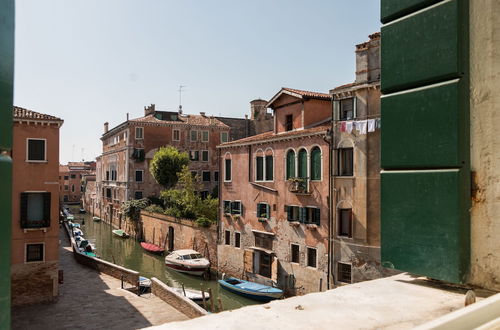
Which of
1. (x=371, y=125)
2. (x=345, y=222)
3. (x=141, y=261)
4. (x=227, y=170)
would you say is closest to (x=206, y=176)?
(x=141, y=261)

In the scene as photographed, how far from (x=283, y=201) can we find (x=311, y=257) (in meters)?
3.05

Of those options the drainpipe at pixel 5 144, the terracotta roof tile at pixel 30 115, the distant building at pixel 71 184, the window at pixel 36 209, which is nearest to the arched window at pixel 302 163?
the terracotta roof tile at pixel 30 115

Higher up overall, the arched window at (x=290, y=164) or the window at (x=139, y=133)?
the window at (x=139, y=133)

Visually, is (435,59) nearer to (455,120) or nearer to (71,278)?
(455,120)

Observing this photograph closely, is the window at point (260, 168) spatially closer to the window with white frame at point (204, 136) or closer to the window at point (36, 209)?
the window at point (36, 209)

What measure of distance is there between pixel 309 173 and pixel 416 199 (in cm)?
1583

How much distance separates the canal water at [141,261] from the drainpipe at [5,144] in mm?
17206

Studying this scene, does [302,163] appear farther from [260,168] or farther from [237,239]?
[237,239]

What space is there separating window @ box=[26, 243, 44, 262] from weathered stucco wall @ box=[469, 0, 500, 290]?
18704 millimetres

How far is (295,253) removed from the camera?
734 inches

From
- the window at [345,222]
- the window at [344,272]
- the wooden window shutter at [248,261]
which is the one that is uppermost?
the window at [345,222]

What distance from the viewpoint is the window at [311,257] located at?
17.7m

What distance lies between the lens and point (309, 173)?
18000 mm

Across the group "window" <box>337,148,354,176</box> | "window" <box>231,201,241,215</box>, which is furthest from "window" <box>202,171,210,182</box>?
"window" <box>337,148,354,176</box>
